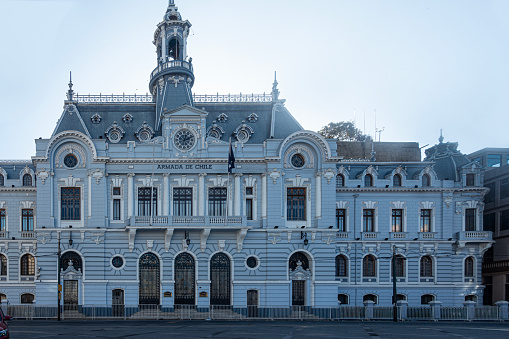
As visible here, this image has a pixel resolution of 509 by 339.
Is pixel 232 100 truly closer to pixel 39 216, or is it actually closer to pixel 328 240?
pixel 328 240

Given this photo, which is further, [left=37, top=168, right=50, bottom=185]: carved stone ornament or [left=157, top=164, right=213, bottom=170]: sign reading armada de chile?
[left=157, top=164, right=213, bottom=170]: sign reading armada de chile

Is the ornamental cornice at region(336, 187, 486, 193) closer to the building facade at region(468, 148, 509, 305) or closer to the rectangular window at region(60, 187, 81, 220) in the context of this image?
the building facade at region(468, 148, 509, 305)

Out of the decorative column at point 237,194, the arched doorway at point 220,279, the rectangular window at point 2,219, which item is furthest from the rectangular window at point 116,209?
the rectangular window at point 2,219

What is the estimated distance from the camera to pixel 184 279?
174ft

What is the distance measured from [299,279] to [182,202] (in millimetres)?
13487

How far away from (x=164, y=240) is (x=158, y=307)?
617 cm

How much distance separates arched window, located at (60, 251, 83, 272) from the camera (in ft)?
171

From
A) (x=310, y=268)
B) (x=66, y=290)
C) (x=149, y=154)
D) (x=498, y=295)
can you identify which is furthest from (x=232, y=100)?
(x=498, y=295)

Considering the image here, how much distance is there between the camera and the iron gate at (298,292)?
53.4 m

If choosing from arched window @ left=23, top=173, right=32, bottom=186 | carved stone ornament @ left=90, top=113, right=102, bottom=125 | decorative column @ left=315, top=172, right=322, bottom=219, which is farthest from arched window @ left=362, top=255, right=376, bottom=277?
arched window @ left=23, top=173, right=32, bottom=186

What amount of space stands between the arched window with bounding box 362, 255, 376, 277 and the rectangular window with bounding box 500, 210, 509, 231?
15.5 meters

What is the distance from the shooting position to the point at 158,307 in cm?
5084

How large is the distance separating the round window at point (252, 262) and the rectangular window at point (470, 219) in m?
22.9

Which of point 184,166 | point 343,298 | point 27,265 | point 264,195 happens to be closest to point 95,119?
point 184,166
